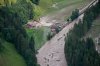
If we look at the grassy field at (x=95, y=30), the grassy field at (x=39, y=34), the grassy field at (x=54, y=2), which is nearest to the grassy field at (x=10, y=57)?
the grassy field at (x=39, y=34)

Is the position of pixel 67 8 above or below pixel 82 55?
above

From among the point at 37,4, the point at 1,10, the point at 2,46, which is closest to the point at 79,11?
the point at 37,4

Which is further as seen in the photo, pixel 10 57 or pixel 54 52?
pixel 54 52

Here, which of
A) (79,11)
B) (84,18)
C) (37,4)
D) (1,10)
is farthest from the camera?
(37,4)

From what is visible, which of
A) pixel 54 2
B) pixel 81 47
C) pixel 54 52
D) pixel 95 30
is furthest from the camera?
pixel 54 2

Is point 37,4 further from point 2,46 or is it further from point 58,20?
point 2,46

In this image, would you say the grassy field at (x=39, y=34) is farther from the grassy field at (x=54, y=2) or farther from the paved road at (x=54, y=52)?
the grassy field at (x=54, y=2)

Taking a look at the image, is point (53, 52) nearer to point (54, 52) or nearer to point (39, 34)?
point (54, 52)

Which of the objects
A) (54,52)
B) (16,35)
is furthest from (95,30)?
(16,35)
